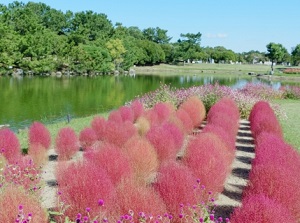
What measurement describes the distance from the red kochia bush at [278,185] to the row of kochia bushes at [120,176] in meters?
0.79

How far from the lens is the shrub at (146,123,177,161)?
9164 mm

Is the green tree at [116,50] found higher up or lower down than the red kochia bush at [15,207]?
higher up

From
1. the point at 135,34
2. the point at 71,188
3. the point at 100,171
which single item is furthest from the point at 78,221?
the point at 135,34

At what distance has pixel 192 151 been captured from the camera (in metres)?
7.60

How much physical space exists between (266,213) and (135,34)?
126598 millimetres

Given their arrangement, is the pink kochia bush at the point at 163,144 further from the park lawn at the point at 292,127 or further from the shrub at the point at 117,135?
the park lawn at the point at 292,127

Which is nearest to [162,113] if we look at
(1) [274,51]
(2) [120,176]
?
(2) [120,176]

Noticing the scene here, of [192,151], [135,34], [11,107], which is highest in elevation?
[135,34]

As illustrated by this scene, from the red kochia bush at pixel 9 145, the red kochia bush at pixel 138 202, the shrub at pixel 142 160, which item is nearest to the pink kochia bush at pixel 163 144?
the shrub at pixel 142 160

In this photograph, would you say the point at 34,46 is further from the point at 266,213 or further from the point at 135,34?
the point at 135,34

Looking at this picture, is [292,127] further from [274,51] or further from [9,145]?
[274,51]

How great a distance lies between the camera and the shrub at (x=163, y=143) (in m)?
9.16

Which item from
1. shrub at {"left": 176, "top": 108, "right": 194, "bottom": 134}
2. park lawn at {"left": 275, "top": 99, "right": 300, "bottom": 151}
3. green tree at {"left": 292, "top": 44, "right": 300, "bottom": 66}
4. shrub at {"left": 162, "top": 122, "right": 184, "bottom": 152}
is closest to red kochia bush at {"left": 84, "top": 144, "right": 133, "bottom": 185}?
shrub at {"left": 162, "top": 122, "right": 184, "bottom": 152}

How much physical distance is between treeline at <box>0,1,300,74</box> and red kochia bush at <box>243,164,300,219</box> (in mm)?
54436
